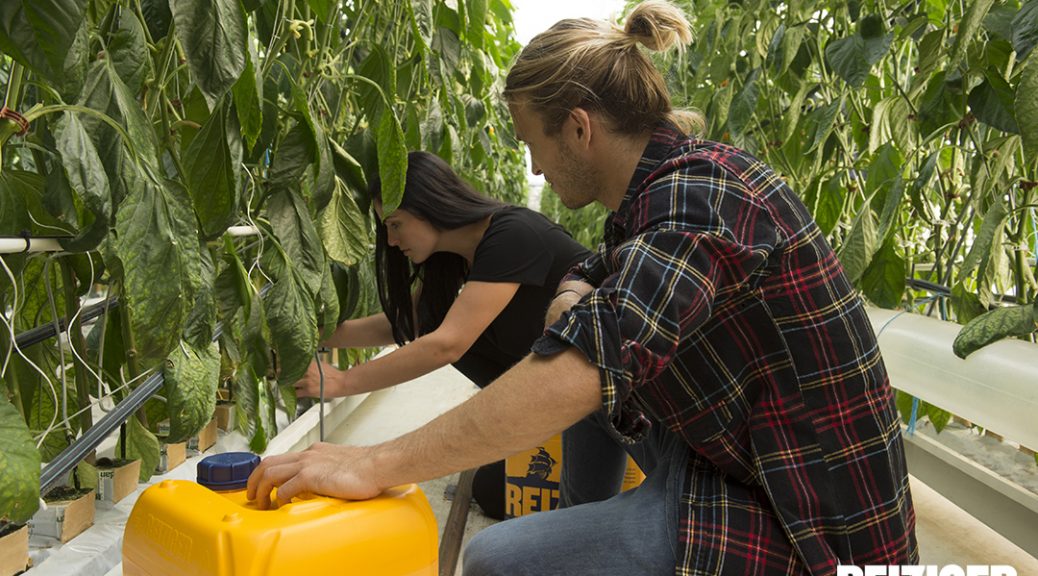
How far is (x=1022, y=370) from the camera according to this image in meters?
1.44

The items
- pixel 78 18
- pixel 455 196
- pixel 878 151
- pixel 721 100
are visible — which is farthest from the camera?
pixel 721 100

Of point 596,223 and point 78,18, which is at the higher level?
point 78,18

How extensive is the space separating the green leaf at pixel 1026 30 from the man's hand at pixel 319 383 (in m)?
1.28

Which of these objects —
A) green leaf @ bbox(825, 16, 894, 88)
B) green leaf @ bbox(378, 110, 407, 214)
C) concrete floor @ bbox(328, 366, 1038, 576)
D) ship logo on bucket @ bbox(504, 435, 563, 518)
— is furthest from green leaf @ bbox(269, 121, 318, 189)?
green leaf @ bbox(825, 16, 894, 88)

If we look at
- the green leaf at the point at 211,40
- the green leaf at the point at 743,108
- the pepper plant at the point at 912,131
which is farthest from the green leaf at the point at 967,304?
the green leaf at the point at 211,40

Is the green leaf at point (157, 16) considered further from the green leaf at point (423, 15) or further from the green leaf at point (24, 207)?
the green leaf at point (423, 15)

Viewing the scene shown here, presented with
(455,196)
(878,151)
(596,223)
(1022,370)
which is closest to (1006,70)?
(878,151)

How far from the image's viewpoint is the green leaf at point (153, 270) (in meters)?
0.86

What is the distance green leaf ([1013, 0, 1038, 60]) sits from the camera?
1248 mm

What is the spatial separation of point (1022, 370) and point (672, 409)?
2.57ft

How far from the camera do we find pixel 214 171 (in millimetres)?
→ 1130

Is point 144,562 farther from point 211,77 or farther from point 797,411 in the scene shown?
point 797,411

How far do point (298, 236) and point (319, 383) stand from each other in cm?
39

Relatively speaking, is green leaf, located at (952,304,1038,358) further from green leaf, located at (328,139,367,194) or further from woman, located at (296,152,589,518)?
green leaf, located at (328,139,367,194)
